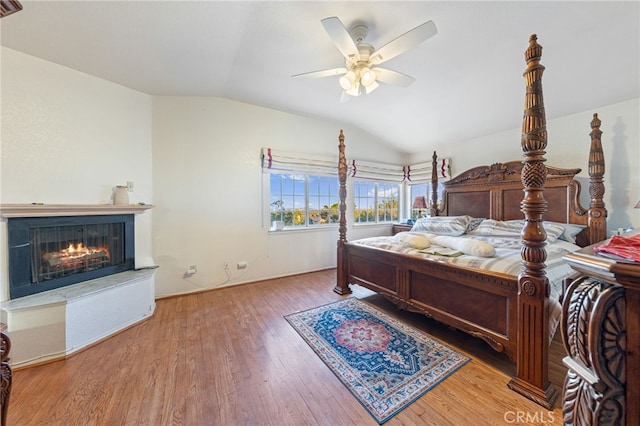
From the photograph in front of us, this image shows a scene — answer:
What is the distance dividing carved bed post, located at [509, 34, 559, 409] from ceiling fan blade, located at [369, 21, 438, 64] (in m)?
0.60

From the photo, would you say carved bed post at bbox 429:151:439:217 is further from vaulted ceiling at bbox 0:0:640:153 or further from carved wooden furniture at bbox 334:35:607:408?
vaulted ceiling at bbox 0:0:640:153

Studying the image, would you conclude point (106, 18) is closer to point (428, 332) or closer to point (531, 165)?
point (531, 165)

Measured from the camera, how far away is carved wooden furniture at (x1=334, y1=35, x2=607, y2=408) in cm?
150

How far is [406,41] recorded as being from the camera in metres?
1.81

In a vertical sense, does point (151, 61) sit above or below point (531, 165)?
above

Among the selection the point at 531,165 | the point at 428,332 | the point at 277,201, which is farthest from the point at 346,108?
the point at 428,332

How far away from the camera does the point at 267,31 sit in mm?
2219

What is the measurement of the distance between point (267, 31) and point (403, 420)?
3.05 meters

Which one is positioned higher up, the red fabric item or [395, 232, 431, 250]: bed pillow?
the red fabric item

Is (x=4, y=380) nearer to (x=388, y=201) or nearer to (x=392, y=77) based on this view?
(x=392, y=77)

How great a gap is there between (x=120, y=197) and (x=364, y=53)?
9.42 ft

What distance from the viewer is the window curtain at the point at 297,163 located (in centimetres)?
381

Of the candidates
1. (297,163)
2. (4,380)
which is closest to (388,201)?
(297,163)

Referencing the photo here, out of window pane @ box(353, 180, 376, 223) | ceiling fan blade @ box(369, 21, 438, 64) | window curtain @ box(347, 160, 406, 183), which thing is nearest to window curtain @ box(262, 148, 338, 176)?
window curtain @ box(347, 160, 406, 183)
